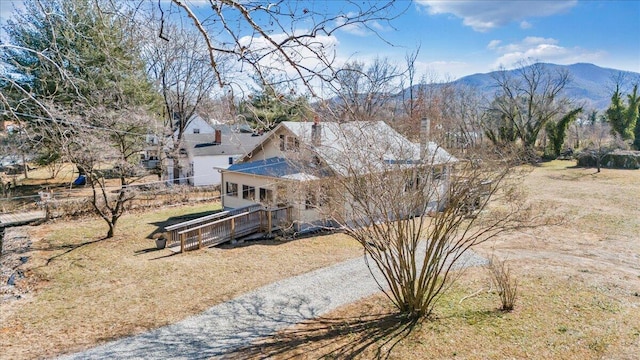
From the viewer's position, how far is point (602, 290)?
8.67m

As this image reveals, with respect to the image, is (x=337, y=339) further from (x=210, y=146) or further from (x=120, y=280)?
(x=210, y=146)

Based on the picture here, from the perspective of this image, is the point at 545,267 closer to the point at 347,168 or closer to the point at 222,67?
the point at 347,168

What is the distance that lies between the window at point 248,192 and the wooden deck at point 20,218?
354 inches

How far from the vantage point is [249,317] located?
308 inches

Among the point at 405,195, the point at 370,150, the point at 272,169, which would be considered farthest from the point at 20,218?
the point at 405,195

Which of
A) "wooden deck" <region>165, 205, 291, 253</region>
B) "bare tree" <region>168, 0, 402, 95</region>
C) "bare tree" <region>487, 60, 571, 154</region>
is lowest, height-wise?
"wooden deck" <region>165, 205, 291, 253</region>

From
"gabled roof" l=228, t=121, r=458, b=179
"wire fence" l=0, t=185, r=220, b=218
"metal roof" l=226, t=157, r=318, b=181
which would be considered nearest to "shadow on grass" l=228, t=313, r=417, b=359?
"gabled roof" l=228, t=121, r=458, b=179

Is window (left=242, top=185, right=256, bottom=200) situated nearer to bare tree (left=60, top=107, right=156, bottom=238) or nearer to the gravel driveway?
bare tree (left=60, top=107, right=156, bottom=238)

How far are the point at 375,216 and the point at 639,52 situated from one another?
752 inches

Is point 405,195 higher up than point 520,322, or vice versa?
point 405,195

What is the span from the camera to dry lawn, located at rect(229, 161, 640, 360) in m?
6.29

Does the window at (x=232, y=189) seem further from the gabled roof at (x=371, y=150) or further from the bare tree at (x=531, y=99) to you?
the bare tree at (x=531, y=99)

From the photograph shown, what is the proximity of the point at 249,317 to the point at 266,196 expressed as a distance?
28.4 feet

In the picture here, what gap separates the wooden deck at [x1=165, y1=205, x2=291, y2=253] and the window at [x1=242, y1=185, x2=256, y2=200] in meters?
1.32
